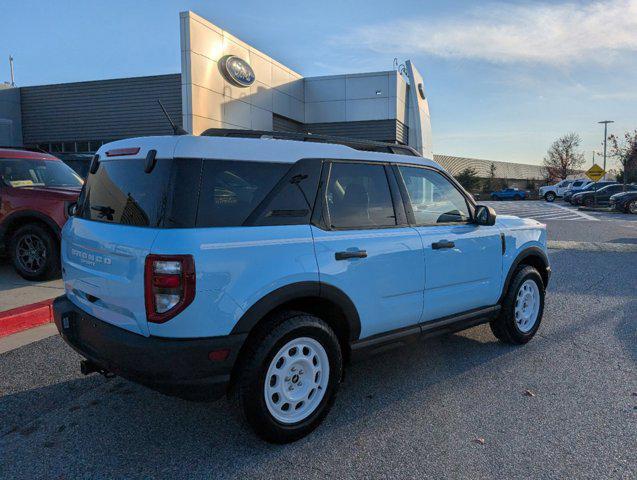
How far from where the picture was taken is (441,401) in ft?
11.6

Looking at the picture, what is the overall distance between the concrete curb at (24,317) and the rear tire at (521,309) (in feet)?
15.1

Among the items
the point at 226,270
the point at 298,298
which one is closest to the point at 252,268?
the point at 226,270

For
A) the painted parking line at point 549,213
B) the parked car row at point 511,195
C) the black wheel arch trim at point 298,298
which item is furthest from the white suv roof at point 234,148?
the parked car row at point 511,195

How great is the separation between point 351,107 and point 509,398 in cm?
2072

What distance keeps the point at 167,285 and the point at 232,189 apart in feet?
2.17

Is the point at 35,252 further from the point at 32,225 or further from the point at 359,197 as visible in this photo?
the point at 359,197

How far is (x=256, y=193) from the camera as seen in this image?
9.45 ft

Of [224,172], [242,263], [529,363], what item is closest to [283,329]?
[242,263]

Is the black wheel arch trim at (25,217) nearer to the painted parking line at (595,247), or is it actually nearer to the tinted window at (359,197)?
the tinted window at (359,197)

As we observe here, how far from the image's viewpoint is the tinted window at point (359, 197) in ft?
10.7

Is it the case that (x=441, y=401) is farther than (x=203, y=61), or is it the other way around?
(x=203, y=61)

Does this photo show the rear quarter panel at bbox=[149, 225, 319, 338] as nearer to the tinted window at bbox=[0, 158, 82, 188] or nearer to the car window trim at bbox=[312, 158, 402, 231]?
the car window trim at bbox=[312, 158, 402, 231]

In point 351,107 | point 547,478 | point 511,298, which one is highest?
point 351,107

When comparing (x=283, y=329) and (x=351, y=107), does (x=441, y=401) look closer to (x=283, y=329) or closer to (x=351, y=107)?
(x=283, y=329)
